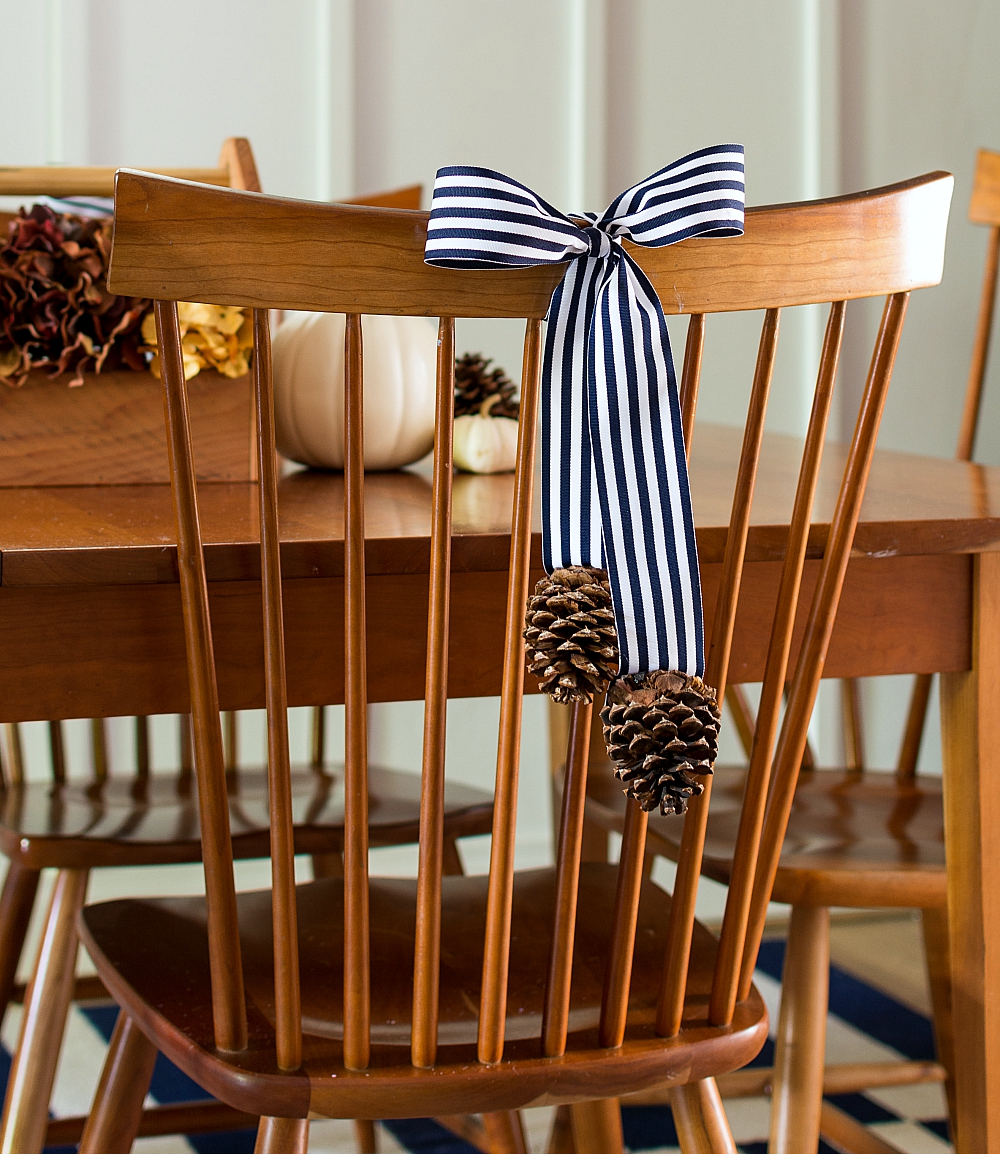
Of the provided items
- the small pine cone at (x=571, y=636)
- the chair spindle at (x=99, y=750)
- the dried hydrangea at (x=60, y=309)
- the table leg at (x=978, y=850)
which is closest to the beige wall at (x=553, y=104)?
the chair spindle at (x=99, y=750)

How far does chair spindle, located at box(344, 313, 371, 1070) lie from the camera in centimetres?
61

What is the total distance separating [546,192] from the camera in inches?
83.2

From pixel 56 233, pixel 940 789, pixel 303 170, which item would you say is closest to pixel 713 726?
pixel 56 233

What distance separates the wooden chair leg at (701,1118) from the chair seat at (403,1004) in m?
0.04

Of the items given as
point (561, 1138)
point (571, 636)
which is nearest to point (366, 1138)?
point (561, 1138)

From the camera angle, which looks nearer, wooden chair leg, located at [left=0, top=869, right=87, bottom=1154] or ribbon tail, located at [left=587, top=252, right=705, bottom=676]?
ribbon tail, located at [left=587, top=252, right=705, bottom=676]

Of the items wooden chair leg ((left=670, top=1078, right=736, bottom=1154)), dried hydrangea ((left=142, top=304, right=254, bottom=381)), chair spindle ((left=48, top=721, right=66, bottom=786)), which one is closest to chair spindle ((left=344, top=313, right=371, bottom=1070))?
wooden chair leg ((left=670, top=1078, right=736, bottom=1154))

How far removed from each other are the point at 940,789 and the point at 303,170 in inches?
51.8

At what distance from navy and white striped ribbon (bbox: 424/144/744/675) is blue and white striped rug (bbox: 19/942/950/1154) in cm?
106

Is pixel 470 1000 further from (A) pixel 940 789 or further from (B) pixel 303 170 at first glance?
(B) pixel 303 170

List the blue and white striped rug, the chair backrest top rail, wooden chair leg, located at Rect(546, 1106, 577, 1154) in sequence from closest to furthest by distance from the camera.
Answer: the chair backrest top rail < wooden chair leg, located at Rect(546, 1106, 577, 1154) < the blue and white striped rug

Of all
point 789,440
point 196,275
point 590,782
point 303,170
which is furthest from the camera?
point 303,170

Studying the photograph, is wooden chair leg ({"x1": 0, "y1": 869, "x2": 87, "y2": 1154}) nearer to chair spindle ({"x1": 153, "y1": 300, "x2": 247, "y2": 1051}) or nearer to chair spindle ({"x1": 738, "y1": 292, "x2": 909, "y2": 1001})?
chair spindle ({"x1": 153, "y1": 300, "x2": 247, "y2": 1051})

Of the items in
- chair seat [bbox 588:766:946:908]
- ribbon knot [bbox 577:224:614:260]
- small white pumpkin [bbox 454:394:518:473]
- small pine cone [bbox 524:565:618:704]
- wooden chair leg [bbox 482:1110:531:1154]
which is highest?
ribbon knot [bbox 577:224:614:260]
